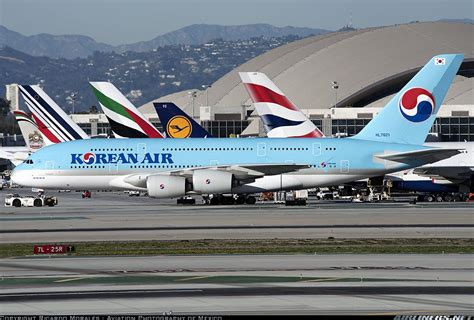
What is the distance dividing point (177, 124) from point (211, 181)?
27678 mm

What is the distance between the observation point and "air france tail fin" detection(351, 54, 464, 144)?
70.9 m

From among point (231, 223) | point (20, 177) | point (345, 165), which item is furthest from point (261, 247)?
point (20, 177)

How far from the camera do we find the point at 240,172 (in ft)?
229

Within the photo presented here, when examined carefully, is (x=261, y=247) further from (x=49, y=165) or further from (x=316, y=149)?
(x=49, y=165)

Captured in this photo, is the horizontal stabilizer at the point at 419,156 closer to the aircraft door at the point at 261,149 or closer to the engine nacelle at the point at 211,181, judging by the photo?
the aircraft door at the point at 261,149

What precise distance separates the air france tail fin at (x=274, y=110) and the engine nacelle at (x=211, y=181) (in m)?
17.2

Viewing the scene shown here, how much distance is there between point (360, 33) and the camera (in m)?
164

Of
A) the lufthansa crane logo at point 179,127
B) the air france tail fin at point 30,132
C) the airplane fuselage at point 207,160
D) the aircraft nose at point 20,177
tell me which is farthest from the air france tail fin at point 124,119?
the air france tail fin at point 30,132

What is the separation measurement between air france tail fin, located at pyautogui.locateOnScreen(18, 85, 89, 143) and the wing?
95.2 ft

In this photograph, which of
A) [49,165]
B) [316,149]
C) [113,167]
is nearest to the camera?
[316,149]

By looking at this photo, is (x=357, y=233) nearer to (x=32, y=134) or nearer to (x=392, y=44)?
(x=32, y=134)

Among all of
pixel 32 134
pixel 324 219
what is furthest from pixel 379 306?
pixel 32 134

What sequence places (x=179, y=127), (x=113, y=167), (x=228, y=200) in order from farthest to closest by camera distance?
(x=179, y=127)
(x=228, y=200)
(x=113, y=167)

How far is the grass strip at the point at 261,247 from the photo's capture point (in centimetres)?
3981
